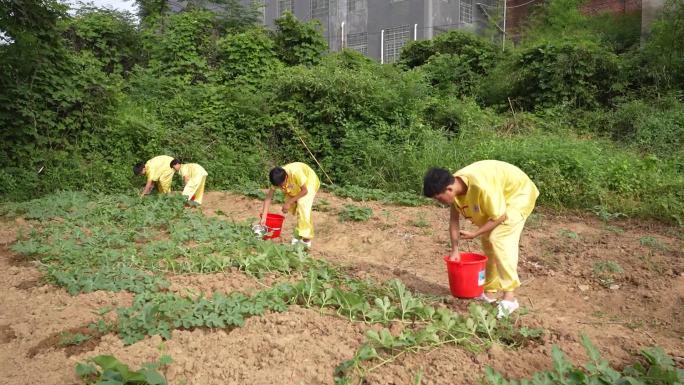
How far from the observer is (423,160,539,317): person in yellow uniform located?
3.93 metres

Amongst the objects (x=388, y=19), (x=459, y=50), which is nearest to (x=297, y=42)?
(x=459, y=50)

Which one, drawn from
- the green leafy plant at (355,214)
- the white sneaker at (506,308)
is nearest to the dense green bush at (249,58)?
the green leafy plant at (355,214)

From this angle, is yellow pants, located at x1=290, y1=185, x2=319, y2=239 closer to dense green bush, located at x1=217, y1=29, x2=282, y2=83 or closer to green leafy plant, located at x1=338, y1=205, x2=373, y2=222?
green leafy plant, located at x1=338, y1=205, x2=373, y2=222

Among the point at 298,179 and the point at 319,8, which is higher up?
the point at 319,8

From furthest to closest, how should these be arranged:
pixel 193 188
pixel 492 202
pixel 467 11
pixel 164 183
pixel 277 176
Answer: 1. pixel 467 11
2. pixel 164 183
3. pixel 193 188
4. pixel 277 176
5. pixel 492 202

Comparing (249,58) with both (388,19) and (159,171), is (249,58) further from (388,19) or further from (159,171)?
(388,19)

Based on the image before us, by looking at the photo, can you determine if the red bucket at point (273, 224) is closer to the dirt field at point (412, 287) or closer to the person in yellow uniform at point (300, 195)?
the person in yellow uniform at point (300, 195)

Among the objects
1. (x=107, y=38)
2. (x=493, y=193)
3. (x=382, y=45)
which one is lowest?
(x=493, y=193)

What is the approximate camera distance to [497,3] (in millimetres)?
23078

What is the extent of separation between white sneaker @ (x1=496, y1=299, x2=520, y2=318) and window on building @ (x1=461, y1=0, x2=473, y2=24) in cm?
2072

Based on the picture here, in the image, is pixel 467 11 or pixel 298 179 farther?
pixel 467 11

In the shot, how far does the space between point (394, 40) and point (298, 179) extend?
56.8 feet

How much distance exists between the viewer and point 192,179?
9.71 metres

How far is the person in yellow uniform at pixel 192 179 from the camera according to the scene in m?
9.64
